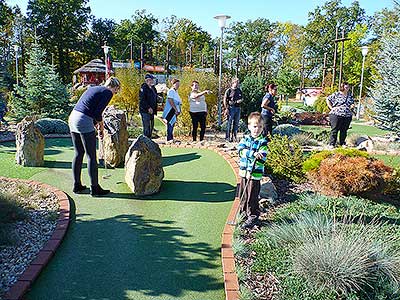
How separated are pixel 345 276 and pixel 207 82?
9264mm

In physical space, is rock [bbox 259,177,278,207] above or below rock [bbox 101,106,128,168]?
below

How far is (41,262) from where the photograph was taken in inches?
114

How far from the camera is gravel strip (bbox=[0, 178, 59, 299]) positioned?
9.23ft

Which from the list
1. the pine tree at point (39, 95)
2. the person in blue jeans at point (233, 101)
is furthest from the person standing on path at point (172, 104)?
the pine tree at point (39, 95)

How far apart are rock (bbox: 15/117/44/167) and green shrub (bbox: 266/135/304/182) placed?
3.87 metres

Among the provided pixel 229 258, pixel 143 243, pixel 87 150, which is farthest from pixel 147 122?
pixel 229 258

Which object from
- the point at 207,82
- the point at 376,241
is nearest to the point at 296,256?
the point at 376,241

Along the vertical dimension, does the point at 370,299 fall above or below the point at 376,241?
below

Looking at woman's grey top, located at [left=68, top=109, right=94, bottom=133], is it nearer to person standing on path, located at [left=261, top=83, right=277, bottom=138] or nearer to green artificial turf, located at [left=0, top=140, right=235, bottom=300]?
green artificial turf, located at [left=0, top=140, right=235, bottom=300]

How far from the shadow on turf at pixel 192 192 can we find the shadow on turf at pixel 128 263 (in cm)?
77

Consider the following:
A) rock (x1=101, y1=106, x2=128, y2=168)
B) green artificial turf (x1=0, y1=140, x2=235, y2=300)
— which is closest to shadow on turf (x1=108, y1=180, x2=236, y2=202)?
green artificial turf (x1=0, y1=140, x2=235, y2=300)

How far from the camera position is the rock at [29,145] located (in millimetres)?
5773

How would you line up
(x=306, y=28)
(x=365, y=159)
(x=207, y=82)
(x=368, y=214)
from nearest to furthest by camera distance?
(x=368, y=214)
(x=365, y=159)
(x=207, y=82)
(x=306, y=28)

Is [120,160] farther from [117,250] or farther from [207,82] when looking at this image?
[207,82]
